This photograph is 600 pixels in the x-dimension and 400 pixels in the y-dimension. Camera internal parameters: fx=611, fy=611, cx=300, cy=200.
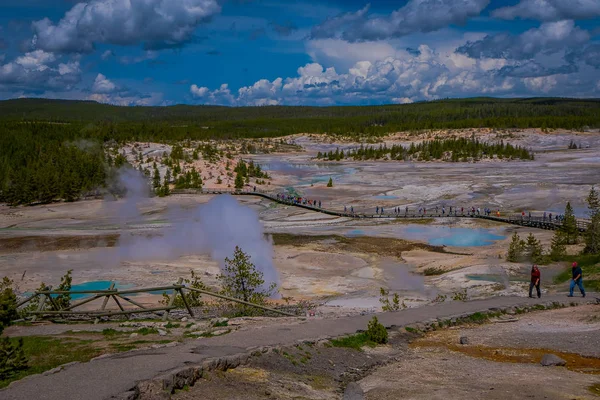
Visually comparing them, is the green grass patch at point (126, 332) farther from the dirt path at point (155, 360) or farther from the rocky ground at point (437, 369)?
the rocky ground at point (437, 369)

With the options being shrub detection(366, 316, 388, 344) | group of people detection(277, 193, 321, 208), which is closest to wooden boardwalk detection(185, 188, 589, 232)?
group of people detection(277, 193, 321, 208)

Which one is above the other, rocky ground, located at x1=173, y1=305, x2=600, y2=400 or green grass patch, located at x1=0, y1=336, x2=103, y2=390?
green grass patch, located at x1=0, y1=336, x2=103, y2=390

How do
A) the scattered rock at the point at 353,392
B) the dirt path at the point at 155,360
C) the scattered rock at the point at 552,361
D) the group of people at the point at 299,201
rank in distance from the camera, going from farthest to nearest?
the group of people at the point at 299,201 < the scattered rock at the point at 552,361 < the scattered rock at the point at 353,392 < the dirt path at the point at 155,360

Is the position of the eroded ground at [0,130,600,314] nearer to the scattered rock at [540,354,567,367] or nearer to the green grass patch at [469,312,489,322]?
the green grass patch at [469,312,489,322]

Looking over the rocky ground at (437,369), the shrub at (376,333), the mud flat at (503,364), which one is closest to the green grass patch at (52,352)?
the rocky ground at (437,369)

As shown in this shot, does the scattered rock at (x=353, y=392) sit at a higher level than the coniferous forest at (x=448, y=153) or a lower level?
lower

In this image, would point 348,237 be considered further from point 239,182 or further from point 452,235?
point 239,182

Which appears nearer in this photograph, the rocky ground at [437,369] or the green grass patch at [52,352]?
the rocky ground at [437,369]
